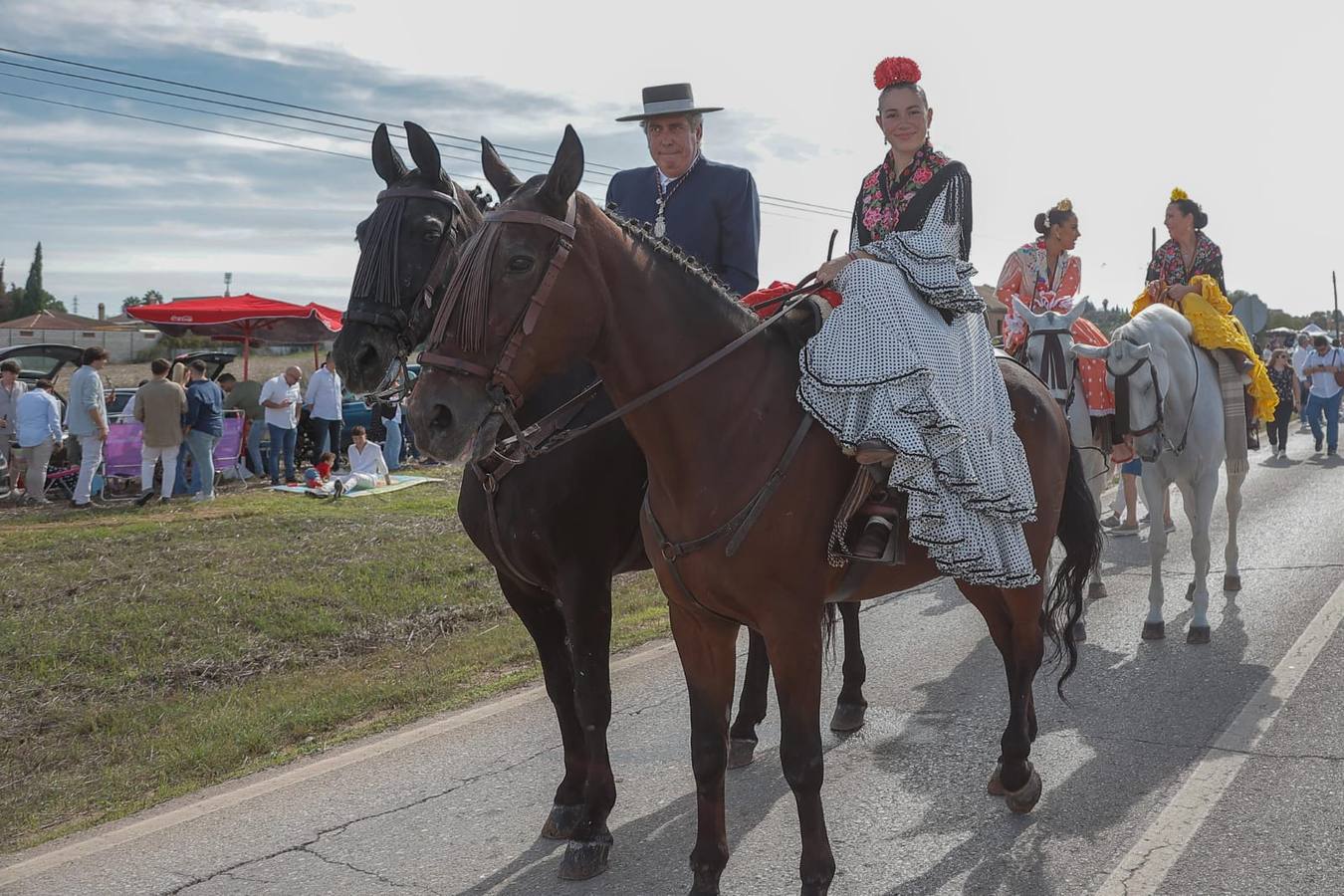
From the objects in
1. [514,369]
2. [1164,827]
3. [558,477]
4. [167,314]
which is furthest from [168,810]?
[167,314]

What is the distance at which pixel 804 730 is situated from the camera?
12.0 feet

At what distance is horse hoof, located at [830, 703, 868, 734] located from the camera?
18.5ft

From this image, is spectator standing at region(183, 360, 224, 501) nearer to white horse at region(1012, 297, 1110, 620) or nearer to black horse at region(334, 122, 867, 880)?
white horse at region(1012, 297, 1110, 620)

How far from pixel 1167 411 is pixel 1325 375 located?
43.1ft

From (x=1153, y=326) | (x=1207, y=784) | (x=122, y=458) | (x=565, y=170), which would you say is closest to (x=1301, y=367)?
(x=1153, y=326)

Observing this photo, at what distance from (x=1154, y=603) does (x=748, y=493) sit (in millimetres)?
4727

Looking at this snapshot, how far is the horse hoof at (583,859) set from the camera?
416 centimetres

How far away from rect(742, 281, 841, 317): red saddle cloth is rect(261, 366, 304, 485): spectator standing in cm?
1202

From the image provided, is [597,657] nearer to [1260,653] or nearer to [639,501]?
[639,501]

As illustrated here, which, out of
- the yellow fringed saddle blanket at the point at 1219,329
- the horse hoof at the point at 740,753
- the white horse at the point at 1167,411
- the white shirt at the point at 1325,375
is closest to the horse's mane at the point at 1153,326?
the white horse at the point at 1167,411

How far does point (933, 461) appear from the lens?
12.5ft

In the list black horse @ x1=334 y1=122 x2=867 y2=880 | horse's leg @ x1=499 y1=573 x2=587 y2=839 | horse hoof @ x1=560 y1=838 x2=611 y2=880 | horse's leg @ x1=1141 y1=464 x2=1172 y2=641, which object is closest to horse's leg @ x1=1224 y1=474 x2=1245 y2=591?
horse's leg @ x1=1141 y1=464 x2=1172 y2=641

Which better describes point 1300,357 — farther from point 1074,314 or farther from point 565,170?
point 565,170

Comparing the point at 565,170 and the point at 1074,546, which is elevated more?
the point at 565,170
